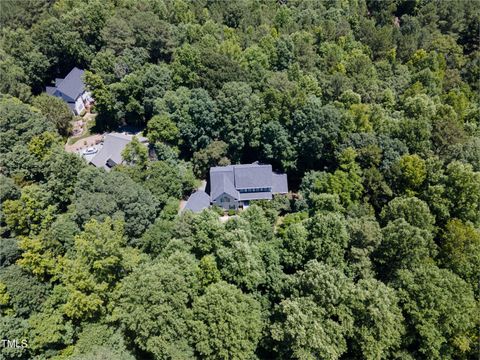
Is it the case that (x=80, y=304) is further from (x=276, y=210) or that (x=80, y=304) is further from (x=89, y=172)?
(x=276, y=210)

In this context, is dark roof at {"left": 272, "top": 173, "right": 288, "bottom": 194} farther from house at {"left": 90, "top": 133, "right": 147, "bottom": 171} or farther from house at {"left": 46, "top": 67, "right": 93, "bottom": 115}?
house at {"left": 46, "top": 67, "right": 93, "bottom": 115}

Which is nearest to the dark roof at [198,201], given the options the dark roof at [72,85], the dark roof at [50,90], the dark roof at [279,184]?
the dark roof at [279,184]

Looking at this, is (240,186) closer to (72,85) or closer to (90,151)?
(90,151)


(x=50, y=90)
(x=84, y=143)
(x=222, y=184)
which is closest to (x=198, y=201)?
(x=222, y=184)

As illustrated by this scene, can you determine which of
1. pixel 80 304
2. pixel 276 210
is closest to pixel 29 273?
pixel 80 304

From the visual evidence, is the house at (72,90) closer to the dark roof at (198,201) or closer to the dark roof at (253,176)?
the dark roof at (198,201)

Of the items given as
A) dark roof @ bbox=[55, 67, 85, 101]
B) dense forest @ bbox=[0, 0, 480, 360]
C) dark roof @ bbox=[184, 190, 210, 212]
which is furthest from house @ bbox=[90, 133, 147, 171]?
dark roof @ bbox=[55, 67, 85, 101]

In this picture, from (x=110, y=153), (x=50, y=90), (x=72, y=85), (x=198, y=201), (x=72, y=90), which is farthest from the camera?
(x=50, y=90)
